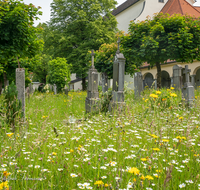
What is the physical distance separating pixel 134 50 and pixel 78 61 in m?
12.9

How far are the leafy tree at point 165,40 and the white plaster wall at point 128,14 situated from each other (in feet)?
54.5

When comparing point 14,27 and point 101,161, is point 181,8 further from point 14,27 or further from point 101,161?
point 101,161

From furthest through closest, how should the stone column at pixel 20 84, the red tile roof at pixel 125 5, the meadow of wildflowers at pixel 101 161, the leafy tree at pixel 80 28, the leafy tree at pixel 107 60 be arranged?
the red tile roof at pixel 125 5, the leafy tree at pixel 80 28, the leafy tree at pixel 107 60, the stone column at pixel 20 84, the meadow of wildflowers at pixel 101 161

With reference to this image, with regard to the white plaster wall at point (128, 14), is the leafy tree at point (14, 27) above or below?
below

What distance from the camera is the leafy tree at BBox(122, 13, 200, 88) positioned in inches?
434

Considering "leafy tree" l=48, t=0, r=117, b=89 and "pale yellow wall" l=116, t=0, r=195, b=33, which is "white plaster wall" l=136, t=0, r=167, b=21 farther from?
"leafy tree" l=48, t=0, r=117, b=89

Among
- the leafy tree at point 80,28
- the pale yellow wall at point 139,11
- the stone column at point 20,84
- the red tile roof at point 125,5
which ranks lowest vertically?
the stone column at point 20,84

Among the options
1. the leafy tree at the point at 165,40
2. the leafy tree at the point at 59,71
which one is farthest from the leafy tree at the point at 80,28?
the leafy tree at the point at 165,40

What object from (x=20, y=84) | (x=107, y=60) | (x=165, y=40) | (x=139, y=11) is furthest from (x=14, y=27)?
(x=139, y=11)

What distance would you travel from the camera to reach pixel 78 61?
23672mm

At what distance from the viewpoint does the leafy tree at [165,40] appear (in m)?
11.0

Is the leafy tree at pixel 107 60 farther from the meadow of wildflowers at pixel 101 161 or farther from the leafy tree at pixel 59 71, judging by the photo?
the meadow of wildflowers at pixel 101 161

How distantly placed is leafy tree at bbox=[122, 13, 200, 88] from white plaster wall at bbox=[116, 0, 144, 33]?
16.6 meters

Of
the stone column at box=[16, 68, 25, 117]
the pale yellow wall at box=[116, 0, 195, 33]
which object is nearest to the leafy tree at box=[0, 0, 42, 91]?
the stone column at box=[16, 68, 25, 117]
